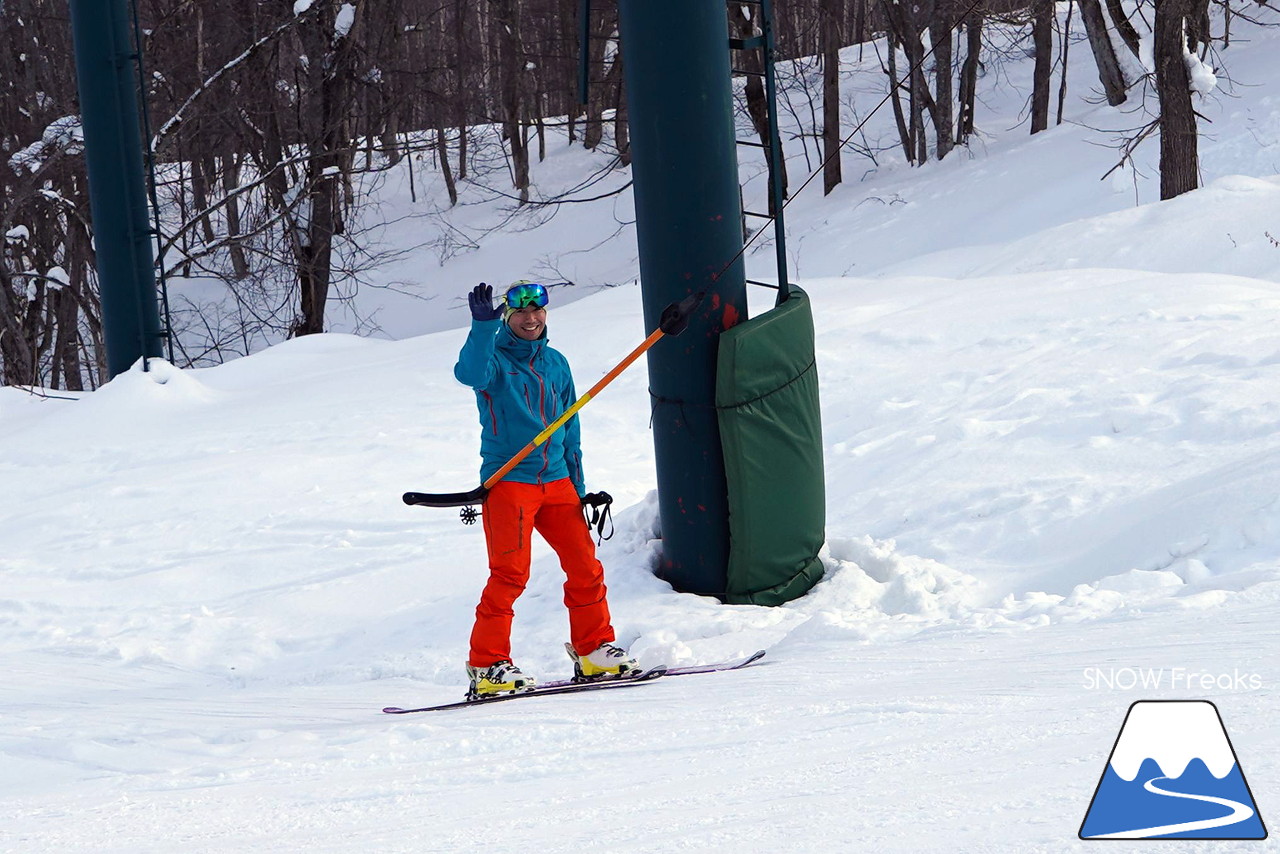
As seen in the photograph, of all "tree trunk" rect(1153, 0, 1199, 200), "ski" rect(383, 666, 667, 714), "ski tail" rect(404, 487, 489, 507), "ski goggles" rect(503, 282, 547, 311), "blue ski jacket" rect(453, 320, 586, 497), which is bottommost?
"ski" rect(383, 666, 667, 714)

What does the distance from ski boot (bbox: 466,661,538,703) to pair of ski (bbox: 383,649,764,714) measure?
0.13 ft

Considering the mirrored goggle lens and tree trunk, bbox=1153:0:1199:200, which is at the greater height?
tree trunk, bbox=1153:0:1199:200

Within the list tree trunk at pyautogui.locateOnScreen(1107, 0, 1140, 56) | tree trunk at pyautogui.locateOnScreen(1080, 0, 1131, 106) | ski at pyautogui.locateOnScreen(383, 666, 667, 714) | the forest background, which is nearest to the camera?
ski at pyautogui.locateOnScreen(383, 666, 667, 714)

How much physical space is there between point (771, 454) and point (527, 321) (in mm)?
1350

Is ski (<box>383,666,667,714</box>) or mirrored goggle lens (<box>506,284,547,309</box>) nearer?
ski (<box>383,666,667,714</box>)

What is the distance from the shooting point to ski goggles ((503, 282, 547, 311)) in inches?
187

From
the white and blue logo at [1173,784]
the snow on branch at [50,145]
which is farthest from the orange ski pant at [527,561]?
the snow on branch at [50,145]

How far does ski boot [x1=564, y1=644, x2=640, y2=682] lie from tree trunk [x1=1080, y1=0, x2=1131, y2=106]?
62.2 ft

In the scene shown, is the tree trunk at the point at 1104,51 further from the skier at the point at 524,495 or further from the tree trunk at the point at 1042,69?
the skier at the point at 524,495

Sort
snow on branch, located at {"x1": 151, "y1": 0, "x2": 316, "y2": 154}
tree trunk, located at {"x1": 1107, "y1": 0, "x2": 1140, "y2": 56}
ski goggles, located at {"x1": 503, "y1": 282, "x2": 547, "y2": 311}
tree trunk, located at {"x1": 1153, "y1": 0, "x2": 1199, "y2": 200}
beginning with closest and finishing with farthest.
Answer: ski goggles, located at {"x1": 503, "y1": 282, "x2": 547, "y2": 311} → tree trunk, located at {"x1": 1153, "y1": 0, "x2": 1199, "y2": 200} → snow on branch, located at {"x1": 151, "y1": 0, "x2": 316, "y2": 154} → tree trunk, located at {"x1": 1107, "y1": 0, "x2": 1140, "y2": 56}

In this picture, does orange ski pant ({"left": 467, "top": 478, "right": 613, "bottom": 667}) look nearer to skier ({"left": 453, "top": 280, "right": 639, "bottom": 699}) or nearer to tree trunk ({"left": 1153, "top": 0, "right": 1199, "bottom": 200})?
skier ({"left": 453, "top": 280, "right": 639, "bottom": 699})

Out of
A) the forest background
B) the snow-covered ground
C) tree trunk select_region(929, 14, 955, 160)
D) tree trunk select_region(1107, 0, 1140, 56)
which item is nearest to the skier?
the snow-covered ground

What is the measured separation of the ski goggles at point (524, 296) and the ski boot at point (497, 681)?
134 cm

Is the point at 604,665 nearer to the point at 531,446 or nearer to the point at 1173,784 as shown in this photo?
the point at 531,446
